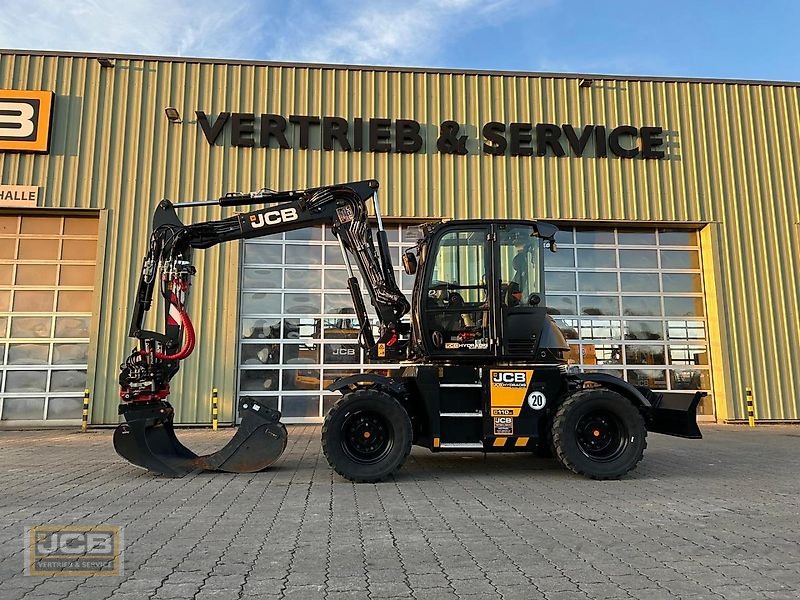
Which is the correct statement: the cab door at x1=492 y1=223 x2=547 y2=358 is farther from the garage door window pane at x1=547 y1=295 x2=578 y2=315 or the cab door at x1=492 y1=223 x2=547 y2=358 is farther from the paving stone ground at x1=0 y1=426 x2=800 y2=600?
the garage door window pane at x1=547 y1=295 x2=578 y2=315

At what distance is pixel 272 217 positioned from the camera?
7.77 meters

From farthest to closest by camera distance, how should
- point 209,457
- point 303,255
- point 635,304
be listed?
point 635,304 → point 303,255 → point 209,457

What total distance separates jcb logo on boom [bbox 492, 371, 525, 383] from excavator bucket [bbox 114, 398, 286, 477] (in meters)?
2.82

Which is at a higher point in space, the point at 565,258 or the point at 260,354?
the point at 565,258

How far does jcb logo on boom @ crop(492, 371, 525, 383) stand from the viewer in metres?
7.23

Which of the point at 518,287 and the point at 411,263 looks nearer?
the point at 518,287

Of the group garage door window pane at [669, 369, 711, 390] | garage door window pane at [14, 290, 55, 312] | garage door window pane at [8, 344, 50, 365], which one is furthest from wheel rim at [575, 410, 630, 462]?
garage door window pane at [14, 290, 55, 312]

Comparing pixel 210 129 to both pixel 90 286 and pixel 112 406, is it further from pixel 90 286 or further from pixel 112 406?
pixel 112 406

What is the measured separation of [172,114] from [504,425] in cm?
1125

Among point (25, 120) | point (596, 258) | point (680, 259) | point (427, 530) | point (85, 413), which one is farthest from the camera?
point (680, 259)

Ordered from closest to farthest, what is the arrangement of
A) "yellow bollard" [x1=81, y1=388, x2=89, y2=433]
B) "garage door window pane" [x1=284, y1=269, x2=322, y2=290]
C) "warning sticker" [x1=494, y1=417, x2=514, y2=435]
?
"warning sticker" [x1=494, y1=417, x2=514, y2=435] → "yellow bollard" [x1=81, y1=388, x2=89, y2=433] → "garage door window pane" [x1=284, y1=269, x2=322, y2=290]

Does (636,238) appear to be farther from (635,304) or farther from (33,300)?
(33,300)

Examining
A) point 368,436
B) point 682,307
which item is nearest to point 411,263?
point 368,436

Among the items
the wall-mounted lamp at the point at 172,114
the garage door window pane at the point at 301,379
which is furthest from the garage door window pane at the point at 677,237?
the wall-mounted lamp at the point at 172,114
